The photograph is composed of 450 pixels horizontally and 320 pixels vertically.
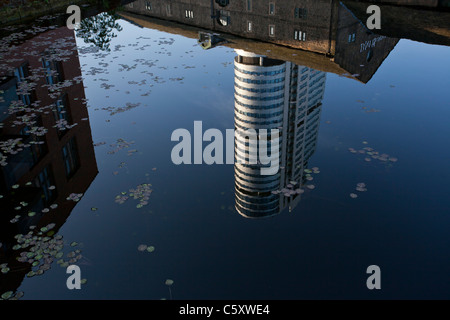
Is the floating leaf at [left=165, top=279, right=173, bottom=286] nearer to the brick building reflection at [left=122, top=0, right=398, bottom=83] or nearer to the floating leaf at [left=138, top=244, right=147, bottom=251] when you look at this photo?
the floating leaf at [left=138, top=244, right=147, bottom=251]

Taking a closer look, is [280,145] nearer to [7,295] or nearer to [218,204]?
[218,204]

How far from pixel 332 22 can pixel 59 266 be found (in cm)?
3683

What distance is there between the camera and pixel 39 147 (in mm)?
19484

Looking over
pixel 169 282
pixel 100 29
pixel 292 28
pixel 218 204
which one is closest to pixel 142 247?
pixel 169 282

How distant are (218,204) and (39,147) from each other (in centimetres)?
1081

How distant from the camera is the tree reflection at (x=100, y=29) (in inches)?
1565

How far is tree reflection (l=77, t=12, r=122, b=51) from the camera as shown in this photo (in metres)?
39.8

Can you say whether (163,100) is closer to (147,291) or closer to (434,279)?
(147,291)

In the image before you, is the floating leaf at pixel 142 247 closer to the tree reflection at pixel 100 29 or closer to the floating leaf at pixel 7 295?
the floating leaf at pixel 7 295

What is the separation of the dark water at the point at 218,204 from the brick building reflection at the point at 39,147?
9 cm

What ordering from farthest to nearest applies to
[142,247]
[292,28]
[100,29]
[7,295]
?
[100,29], [292,28], [142,247], [7,295]

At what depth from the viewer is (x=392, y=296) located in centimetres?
1113

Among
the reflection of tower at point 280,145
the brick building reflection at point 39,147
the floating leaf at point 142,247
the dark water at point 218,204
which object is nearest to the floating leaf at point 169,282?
the dark water at point 218,204

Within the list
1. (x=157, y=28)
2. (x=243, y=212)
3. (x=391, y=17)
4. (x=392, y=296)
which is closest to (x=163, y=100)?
(x=243, y=212)
